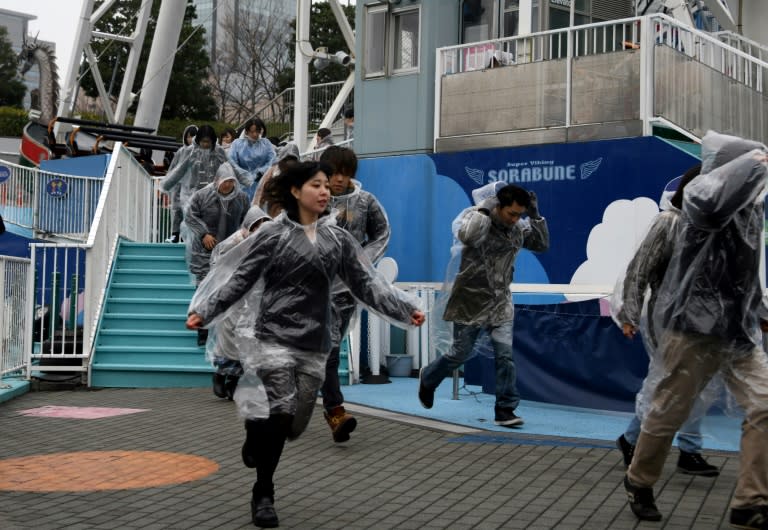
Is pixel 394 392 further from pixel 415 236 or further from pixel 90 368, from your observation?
pixel 415 236

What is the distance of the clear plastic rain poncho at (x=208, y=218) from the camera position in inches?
450

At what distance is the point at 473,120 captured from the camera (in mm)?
15203

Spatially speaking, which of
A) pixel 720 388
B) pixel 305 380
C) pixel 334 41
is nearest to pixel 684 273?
pixel 720 388

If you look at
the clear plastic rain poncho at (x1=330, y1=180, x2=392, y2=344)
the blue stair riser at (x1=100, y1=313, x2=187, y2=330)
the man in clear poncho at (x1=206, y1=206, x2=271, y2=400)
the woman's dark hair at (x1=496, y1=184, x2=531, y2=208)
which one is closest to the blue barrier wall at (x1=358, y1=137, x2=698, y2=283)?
the blue stair riser at (x1=100, y1=313, x2=187, y2=330)

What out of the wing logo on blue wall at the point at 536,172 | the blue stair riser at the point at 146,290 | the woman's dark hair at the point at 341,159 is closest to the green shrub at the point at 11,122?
the blue stair riser at the point at 146,290

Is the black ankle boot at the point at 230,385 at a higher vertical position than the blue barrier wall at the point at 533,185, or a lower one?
lower

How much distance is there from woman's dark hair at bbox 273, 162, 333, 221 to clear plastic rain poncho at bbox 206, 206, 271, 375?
A: 34 cm

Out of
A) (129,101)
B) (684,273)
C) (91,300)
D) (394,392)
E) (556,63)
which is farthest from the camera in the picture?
(129,101)

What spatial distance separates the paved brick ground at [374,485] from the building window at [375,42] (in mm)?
9510

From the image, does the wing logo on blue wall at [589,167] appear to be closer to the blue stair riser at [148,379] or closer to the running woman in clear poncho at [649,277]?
the blue stair riser at [148,379]

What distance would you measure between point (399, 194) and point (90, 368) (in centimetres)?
542

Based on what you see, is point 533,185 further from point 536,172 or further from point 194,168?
point 194,168

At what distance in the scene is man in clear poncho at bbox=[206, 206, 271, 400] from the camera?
560 centimetres

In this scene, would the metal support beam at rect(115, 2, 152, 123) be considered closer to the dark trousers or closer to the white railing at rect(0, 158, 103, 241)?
the white railing at rect(0, 158, 103, 241)
